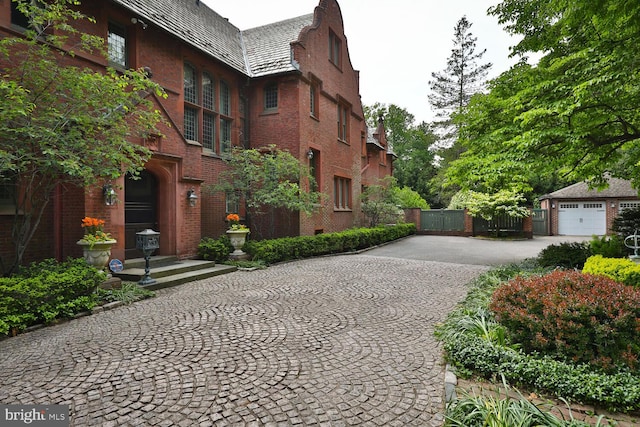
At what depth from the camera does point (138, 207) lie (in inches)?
375

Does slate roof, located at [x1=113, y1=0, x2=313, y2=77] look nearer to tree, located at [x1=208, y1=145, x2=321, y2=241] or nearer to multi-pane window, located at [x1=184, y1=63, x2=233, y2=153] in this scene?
multi-pane window, located at [x1=184, y1=63, x2=233, y2=153]

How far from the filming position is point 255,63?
1415 cm

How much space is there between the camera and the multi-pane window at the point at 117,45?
9.12 m

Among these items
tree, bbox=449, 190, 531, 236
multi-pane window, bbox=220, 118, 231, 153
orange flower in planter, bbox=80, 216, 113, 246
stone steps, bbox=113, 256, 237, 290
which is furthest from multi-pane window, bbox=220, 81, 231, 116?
tree, bbox=449, 190, 531, 236

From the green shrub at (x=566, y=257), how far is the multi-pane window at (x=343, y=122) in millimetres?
10791

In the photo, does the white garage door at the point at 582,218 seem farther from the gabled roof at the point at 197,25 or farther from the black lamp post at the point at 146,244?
the black lamp post at the point at 146,244

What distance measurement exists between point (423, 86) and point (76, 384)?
39675mm

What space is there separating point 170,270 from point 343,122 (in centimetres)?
1261

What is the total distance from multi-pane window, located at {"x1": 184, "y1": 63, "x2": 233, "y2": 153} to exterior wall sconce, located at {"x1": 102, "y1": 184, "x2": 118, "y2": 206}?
4.39 meters

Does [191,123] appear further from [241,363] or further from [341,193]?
[241,363]

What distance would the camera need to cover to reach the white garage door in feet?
77.8

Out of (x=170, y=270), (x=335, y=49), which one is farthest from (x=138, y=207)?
(x=335, y=49)

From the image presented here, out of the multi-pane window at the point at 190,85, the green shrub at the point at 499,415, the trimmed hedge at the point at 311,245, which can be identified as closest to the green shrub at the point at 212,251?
A: the trimmed hedge at the point at 311,245

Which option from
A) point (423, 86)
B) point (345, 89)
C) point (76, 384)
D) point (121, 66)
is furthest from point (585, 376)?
point (423, 86)
